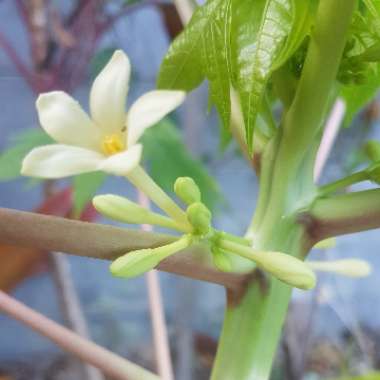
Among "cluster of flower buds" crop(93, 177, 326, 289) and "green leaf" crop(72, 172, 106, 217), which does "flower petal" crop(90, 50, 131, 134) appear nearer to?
"cluster of flower buds" crop(93, 177, 326, 289)

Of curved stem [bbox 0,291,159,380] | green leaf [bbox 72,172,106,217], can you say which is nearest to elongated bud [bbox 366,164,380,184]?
curved stem [bbox 0,291,159,380]

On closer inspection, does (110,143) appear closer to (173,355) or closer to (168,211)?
(168,211)

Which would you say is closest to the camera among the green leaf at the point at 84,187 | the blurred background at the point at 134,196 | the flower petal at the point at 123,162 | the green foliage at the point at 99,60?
the flower petal at the point at 123,162

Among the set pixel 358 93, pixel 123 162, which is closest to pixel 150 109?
pixel 123 162

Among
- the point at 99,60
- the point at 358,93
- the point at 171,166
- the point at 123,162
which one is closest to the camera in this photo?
the point at 123,162

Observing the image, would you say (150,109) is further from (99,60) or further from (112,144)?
(99,60)

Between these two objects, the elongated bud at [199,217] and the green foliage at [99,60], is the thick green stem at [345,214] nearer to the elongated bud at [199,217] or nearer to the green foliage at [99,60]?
the elongated bud at [199,217]

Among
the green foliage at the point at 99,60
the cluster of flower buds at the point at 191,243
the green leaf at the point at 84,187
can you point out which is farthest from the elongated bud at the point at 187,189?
the green foliage at the point at 99,60
